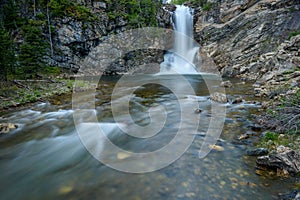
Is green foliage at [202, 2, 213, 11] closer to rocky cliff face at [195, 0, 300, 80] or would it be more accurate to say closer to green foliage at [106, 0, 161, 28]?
rocky cliff face at [195, 0, 300, 80]

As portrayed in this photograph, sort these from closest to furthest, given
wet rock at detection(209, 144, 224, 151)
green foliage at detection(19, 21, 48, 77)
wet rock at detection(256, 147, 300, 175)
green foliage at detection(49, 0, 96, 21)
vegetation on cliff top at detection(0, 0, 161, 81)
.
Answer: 1. wet rock at detection(256, 147, 300, 175)
2. wet rock at detection(209, 144, 224, 151)
3. green foliage at detection(19, 21, 48, 77)
4. vegetation on cliff top at detection(0, 0, 161, 81)
5. green foliage at detection(49, 0, 96, 21)

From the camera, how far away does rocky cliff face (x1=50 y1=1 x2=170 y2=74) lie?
78.3ft

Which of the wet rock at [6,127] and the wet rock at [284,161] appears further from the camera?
the wet rock at [6,127]

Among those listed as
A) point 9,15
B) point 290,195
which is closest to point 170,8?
point 9,15

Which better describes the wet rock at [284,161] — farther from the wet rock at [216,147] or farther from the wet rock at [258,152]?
the wet rock at [216,147]

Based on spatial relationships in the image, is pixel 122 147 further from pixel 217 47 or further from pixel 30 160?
pixel 217 47

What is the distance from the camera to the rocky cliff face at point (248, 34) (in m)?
19.1

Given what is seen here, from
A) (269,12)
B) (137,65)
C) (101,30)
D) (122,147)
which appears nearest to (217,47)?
(269,12)

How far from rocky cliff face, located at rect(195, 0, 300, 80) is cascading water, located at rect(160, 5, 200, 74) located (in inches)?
71.5

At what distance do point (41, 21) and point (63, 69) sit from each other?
6133mm

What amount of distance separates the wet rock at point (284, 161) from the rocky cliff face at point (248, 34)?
12660mm

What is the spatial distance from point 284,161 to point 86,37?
2586 cm

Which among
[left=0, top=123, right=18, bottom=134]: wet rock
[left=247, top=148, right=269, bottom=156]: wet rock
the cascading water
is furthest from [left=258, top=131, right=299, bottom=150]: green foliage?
the cascading water

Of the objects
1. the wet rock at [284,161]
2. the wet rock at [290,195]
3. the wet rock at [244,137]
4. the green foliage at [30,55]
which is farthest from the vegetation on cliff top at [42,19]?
the wet rock at [290,195]
